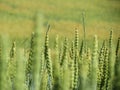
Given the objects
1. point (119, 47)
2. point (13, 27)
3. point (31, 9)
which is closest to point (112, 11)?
point (31, 9)

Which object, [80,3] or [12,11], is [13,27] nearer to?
[12,11]

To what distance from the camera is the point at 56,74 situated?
1.40 ft

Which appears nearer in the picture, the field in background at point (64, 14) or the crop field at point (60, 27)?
Result: the crop field at point (60, 27)

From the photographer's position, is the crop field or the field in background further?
the field in background

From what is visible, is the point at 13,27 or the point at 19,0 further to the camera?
the point at 19,0

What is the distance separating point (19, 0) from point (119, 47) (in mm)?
10201

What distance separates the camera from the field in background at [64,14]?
8.34 metres

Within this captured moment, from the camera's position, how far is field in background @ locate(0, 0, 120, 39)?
27.3ft

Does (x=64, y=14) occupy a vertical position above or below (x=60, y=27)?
above

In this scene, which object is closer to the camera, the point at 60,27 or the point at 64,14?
the point at 60,27

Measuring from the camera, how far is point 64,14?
10102 millimetres

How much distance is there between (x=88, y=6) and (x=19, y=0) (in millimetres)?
1941

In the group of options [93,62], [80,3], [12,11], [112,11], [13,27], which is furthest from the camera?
[80,3]

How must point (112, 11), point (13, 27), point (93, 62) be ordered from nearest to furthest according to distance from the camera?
point (93, 62)
point (13, 27)
point (112, 11)
